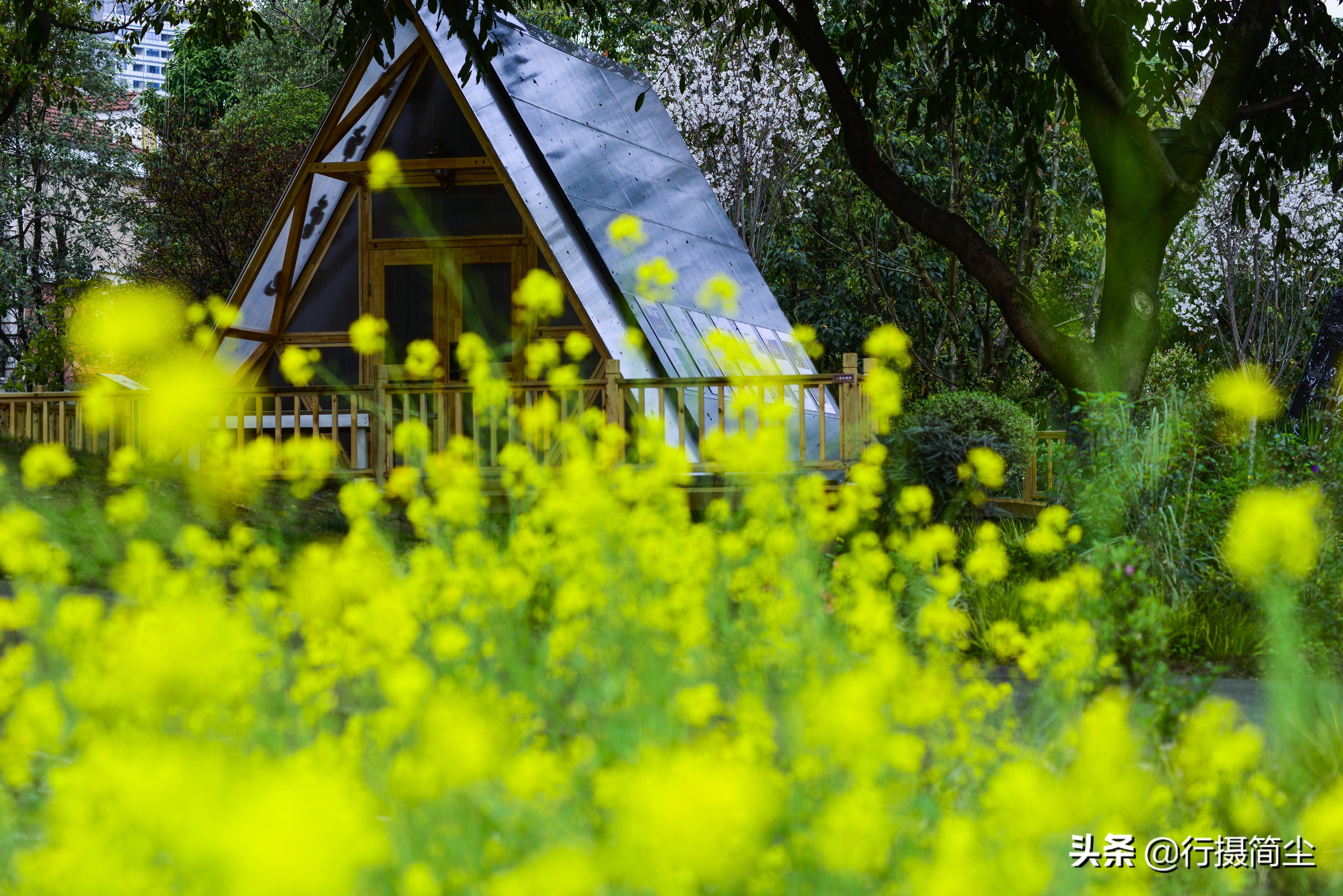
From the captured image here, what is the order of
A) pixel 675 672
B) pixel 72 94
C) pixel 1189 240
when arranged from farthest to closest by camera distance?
1. pixel 1189 240
2. pixel 72 94
3. pixel 675 672

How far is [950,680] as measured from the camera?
3031 millimetres

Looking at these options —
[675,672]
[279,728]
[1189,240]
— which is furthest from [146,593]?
[1189,240]

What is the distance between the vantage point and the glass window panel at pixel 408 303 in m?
14.2

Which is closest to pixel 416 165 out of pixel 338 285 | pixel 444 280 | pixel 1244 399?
pixel 444 280

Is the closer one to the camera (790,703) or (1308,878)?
(790,703)

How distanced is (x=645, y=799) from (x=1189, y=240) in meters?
27.4

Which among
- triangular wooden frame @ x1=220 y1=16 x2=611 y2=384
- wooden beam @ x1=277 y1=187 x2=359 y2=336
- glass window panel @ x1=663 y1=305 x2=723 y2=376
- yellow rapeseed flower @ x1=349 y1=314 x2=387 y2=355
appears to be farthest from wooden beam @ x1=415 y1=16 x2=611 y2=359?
yellow rapeseed flower @ x1=349 y1=314 x2=387 y2=355

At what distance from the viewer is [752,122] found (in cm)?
2167

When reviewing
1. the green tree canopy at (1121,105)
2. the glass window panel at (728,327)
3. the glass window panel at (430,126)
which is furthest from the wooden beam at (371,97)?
the glass window panel at (728,327)

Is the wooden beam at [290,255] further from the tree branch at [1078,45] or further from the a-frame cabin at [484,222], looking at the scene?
the tree branch at [1078,45]

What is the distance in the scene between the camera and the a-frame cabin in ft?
39.9

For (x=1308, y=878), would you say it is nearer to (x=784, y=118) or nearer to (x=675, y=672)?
(x=675, y=672)

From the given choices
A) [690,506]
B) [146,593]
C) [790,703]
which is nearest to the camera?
[790,703]

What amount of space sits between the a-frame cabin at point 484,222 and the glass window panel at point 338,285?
0.02 meters
